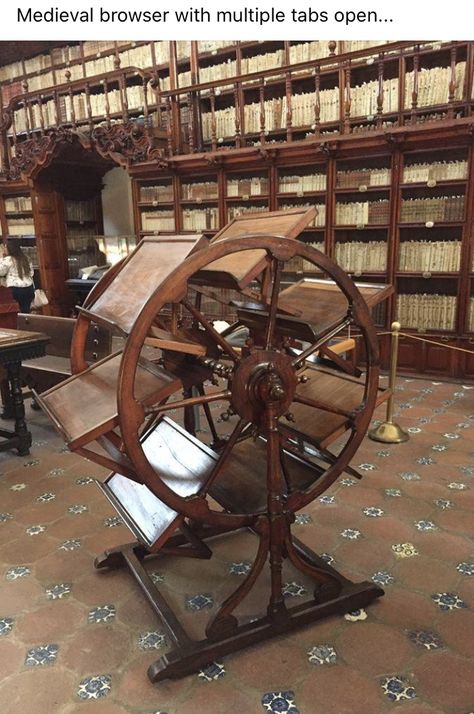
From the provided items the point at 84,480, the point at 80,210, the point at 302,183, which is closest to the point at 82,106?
the point at 80,210

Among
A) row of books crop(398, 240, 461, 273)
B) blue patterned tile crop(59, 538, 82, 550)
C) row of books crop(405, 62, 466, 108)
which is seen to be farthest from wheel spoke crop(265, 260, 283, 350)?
row of books crop(405, 62, 466, 108)

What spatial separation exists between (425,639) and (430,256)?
12.6 feet

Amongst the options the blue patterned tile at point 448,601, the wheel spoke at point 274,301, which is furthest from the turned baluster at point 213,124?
the blue patterned tile at point 448,601

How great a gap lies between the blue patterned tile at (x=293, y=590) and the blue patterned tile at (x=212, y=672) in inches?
16.9

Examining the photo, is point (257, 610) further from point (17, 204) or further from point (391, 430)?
point (17, 204)

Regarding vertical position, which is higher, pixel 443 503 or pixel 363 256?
pixel 363 256

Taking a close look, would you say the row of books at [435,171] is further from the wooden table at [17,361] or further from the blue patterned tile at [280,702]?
the blue patterned tile at [280,702]

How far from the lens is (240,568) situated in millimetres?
2252

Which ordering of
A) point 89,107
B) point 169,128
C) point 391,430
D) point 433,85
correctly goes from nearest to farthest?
point 391,430, point 433,85, point 169,128, point 89,107

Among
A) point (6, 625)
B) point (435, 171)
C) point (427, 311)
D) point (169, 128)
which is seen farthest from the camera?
point (169, 128)

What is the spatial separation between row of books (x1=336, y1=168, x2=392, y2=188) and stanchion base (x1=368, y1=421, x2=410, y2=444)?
259 cm

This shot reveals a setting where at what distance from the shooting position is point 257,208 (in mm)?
5902

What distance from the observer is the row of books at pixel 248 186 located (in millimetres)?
5715
